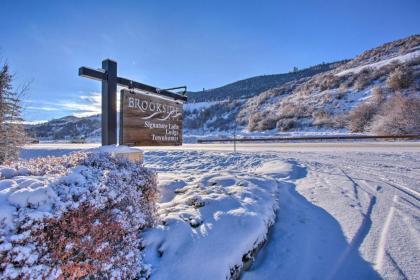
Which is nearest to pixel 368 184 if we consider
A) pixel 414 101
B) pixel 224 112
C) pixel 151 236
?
pixel 151 236

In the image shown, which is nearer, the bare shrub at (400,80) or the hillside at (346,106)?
the hillside at (346,106)

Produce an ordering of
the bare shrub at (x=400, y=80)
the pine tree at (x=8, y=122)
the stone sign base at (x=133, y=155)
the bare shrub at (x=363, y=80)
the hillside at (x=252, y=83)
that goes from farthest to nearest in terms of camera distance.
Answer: the hillside at (x=252, y=83), the bare shrub at (x=363, y=80), the bare shrub at (x=400, y=80), the pine tree at (x=8, y=122), the stone sign base at (x=133, y=155)

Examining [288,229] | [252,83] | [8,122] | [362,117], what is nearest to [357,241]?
[288,229]

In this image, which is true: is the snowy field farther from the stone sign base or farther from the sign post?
the sign post

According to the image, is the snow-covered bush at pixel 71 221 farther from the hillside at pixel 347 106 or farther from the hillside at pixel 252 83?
the hillside at pixel 252 83

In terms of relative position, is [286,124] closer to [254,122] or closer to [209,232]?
[254,122]

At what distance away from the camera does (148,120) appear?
4734 millimetres

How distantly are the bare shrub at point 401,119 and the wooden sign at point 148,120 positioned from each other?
59.5 ft

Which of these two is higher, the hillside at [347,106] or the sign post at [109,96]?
the hillside at [347,106]

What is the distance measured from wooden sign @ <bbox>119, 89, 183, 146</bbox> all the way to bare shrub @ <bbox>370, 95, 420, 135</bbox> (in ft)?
59.5

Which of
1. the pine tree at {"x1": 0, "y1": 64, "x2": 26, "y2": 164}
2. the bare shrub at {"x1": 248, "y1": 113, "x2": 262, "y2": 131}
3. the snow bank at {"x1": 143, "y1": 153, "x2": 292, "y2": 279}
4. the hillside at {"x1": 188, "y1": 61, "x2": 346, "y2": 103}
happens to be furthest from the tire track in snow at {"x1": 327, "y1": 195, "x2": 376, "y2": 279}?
the hillside at {"x1": 188, "y1": 61, "x2": 346, "y2": 103}

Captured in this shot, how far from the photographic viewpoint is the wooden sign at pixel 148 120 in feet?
14.2

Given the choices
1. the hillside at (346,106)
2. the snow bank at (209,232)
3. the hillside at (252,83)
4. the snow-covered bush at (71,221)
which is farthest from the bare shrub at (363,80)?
the hillside at (252,83)

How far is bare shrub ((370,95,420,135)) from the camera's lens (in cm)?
1784
